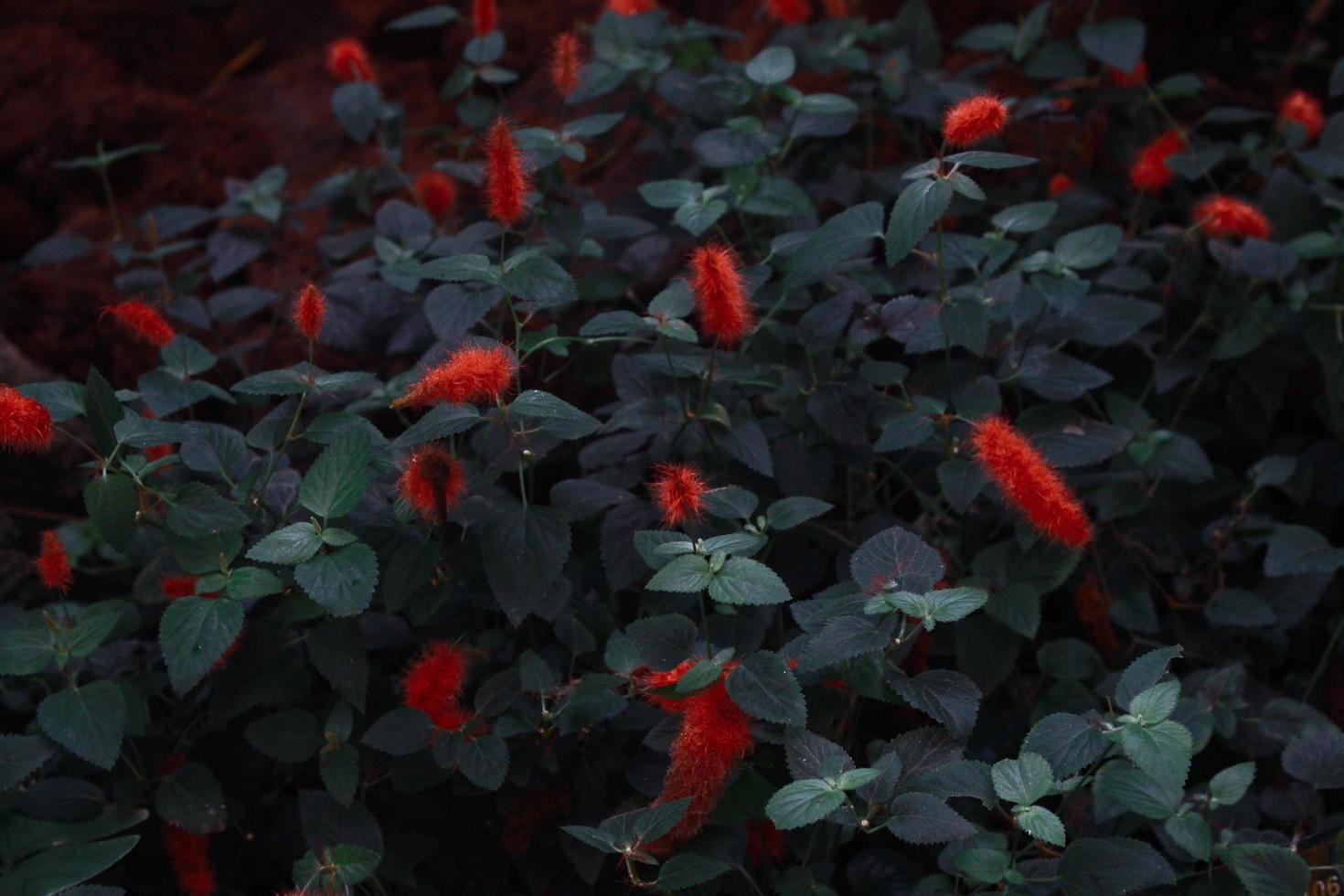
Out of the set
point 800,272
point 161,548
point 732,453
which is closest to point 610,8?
point 800,272

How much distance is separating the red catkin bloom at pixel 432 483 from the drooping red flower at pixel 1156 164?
147cm

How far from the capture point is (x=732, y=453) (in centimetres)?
181

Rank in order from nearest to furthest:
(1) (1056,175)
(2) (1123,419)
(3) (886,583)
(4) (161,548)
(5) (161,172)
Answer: (3) (886,583) → (4) (161,548) → (2) (1123,419) → (1) (1056,175) → (5) (161,172)

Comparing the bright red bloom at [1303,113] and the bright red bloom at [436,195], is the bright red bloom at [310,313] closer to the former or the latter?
the bright red bloom at [436,195]

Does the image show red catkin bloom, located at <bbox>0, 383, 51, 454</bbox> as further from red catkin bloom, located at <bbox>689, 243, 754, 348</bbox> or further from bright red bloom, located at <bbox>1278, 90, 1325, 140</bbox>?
bright red bloom, located at <bbox>1278, 90, 1325, 140</bbox>

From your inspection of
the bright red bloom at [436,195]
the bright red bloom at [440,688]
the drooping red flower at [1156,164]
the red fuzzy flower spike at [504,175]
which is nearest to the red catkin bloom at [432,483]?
the bright red bloom at [440,688]

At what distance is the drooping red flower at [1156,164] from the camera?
95.7 inches

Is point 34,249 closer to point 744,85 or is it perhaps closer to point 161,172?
point 161,172

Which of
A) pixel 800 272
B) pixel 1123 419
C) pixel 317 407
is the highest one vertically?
pixel 800 272

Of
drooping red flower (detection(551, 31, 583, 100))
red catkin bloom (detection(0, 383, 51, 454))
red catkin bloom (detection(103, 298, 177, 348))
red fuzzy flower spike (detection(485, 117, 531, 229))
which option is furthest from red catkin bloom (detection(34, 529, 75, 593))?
drooping red flower (detection(551, 31, 583, 100))

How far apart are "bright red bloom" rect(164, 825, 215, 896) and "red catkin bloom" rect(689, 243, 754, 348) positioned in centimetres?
96

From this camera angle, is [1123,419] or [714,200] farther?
[1123,419]

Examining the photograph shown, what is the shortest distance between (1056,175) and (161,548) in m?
1.85

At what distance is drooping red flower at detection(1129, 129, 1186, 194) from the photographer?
243 cm
